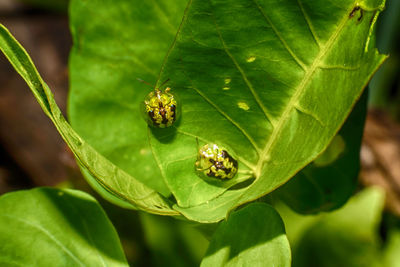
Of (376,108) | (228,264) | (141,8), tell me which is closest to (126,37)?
(141,8)

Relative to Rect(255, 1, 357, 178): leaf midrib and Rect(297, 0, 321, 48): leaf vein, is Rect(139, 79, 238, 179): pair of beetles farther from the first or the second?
Rect(297, 0, 321, 48): leaf vein

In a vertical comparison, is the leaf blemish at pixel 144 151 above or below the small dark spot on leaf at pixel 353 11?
below

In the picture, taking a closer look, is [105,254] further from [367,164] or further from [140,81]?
[367,164]

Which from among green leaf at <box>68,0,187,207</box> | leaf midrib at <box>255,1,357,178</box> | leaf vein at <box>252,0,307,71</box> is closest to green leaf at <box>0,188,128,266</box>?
green leaf at <box>68,0,187,207</box>

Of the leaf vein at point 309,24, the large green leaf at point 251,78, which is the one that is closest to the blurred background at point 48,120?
the large green leaf at point 251,78

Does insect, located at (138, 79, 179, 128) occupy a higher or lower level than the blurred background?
higher

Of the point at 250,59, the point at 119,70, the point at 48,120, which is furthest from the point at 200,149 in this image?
the point at 48,120

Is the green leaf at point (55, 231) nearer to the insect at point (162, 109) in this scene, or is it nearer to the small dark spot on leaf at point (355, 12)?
the insect at point (162, 109)
